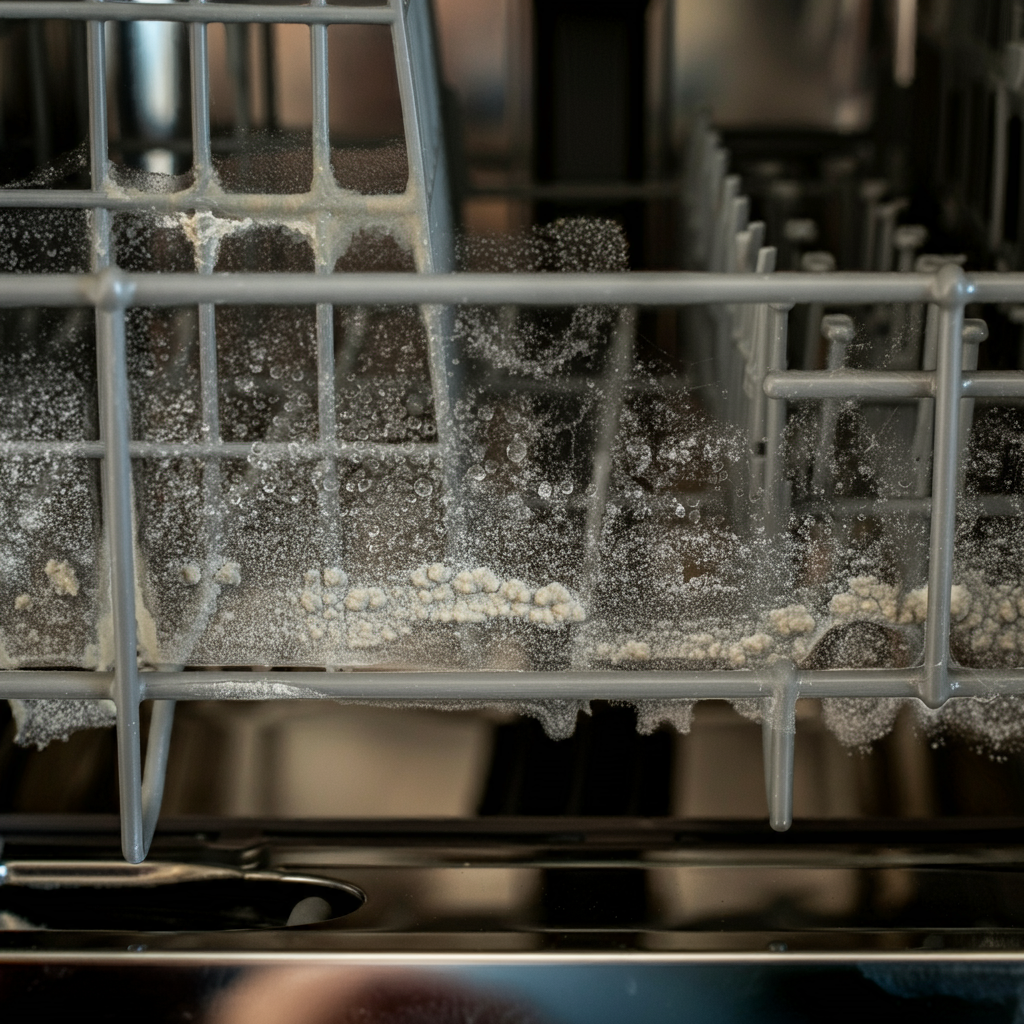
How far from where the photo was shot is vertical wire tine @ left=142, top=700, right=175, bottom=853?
19.3 inches

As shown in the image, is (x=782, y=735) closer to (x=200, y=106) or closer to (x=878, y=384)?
(x=878, y=384)

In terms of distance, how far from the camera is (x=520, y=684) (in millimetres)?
449

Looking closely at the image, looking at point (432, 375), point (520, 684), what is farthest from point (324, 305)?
point (520, 684)

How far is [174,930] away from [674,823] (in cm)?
22

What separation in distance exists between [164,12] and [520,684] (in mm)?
300

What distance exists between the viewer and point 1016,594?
0.47 metres

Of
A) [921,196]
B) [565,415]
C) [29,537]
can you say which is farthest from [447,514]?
[921,196]

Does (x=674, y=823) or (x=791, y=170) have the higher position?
(x=791, y=170)

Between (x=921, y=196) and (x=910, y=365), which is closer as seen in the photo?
(x=910, y=365)

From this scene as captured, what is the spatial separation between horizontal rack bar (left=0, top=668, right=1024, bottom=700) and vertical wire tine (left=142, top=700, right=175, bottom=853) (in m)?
0.07

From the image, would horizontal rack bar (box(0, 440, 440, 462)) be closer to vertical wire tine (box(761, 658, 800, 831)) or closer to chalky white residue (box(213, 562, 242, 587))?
chalky white residue (box(213, 562, 242, 587))

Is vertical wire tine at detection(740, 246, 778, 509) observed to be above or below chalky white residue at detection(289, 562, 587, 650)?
above

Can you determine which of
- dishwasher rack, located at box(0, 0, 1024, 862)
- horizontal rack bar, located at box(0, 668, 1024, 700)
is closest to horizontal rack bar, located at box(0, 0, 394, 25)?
dishwasher rack, located at box(0, 0, 1024, 862)

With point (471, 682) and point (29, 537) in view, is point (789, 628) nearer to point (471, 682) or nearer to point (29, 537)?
point (471, 682)
